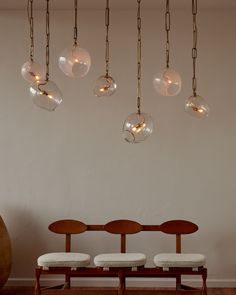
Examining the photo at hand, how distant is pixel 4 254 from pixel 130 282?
170 centimetres

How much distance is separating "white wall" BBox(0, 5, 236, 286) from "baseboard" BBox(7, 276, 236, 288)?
0.24 feet

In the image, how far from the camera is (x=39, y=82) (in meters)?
4.20

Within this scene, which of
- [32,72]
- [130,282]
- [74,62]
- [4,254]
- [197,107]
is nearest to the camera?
[74,62]

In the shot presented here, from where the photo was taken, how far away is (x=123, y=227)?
624cm

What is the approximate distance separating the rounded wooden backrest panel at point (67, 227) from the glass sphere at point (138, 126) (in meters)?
2.16

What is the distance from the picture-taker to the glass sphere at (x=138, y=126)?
4.39 metres

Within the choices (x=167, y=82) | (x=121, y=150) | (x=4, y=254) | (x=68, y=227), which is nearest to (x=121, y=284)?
(x=68, y=227)

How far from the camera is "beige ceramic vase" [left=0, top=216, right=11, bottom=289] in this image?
→ 5972 millimetres

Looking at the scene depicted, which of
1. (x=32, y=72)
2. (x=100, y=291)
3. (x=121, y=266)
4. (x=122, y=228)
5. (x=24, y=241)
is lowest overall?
(x=100, y=291)

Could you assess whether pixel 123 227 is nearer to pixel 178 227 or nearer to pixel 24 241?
pixel 178 227

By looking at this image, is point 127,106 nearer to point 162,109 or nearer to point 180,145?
point 162,109

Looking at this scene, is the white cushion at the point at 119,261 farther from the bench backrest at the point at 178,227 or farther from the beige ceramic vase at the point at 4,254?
the beige ceramic vase at the point at 4,254

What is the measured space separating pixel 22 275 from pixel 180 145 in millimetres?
2738

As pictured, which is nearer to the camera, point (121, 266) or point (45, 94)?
point (45, 94)
